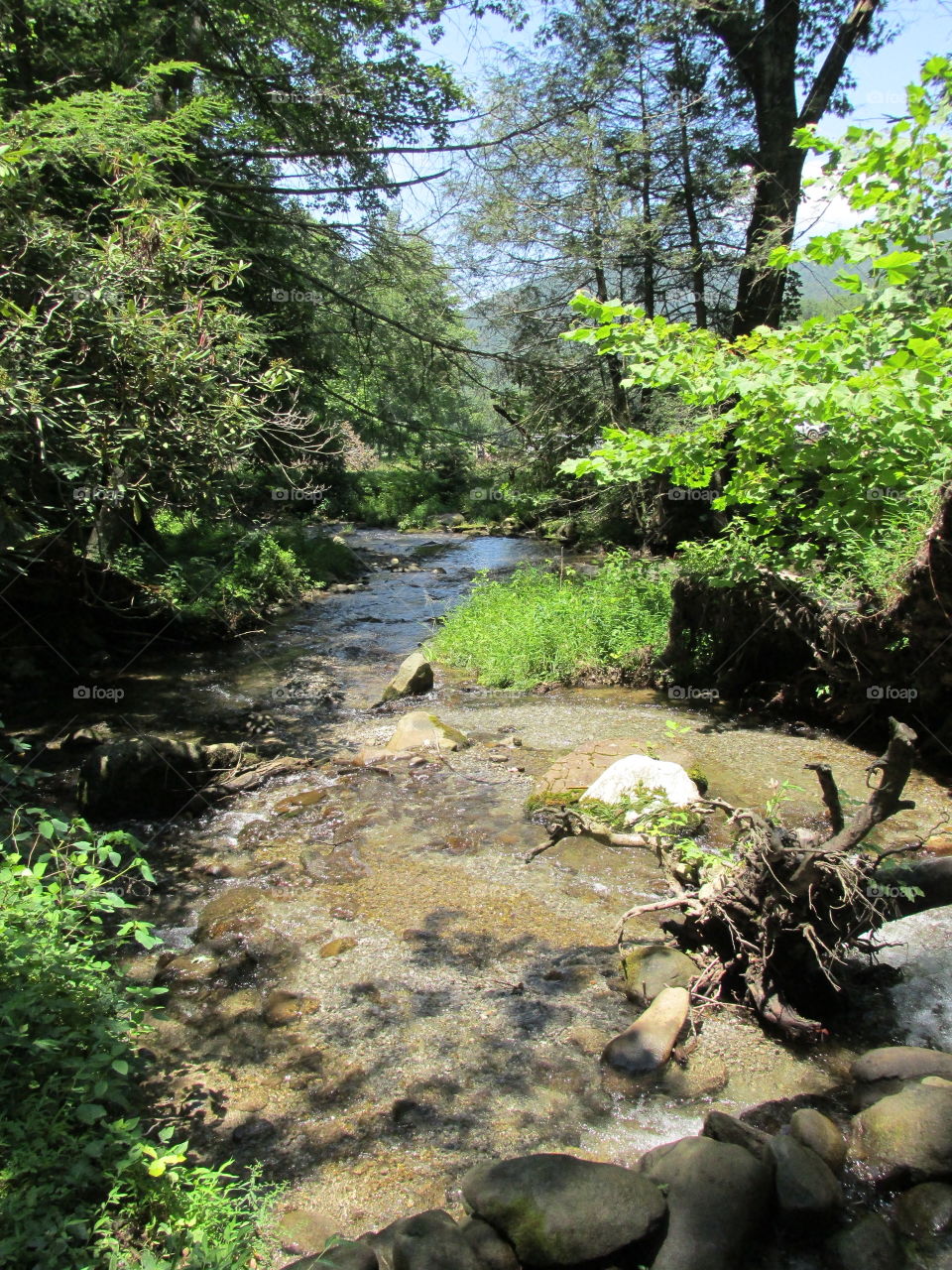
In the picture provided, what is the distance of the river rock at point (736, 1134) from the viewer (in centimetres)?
311

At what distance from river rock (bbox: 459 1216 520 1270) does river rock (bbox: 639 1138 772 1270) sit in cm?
50

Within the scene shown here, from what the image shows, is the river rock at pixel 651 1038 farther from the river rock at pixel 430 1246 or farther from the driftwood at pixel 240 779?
the driftwood at pixel 240 779

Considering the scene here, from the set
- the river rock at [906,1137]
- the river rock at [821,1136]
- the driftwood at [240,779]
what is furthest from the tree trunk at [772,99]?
the river rock at [821,1136]

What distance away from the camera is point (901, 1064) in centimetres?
356

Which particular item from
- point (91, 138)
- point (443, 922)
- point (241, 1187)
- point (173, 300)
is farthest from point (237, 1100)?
point (91, 138)

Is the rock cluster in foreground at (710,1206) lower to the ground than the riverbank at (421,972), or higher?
higher

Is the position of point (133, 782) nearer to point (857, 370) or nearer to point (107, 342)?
point (107, 342)

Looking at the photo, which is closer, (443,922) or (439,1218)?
(439,1218)

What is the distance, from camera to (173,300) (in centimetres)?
566

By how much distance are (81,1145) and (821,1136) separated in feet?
9.15

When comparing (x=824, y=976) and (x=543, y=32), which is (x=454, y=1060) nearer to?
(x=824, y=976)

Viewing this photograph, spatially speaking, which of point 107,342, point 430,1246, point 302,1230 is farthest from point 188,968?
point 107,342

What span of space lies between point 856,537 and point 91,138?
704 cm

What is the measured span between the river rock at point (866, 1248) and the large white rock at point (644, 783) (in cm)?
331
